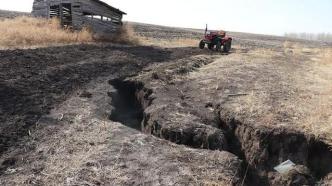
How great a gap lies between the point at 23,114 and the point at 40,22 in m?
14.6

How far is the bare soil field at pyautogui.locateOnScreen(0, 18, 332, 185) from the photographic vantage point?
5430mm

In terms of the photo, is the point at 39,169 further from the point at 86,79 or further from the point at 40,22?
the point at 40,22

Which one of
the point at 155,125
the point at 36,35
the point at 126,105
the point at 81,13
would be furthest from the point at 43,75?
the point at 81,13

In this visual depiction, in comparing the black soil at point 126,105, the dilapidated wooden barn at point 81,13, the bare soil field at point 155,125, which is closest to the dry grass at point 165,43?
the dilapidated wooden barn at point 81,13

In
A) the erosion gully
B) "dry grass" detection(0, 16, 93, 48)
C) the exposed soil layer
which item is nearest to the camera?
the exposed soil layer

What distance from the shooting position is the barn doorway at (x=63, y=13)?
73.8 feet

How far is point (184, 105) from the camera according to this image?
28.4 feet

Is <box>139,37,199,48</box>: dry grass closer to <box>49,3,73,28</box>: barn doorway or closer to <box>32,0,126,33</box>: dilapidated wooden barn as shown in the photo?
<box>32,0,126,33</box>: dilapidated wooden barn

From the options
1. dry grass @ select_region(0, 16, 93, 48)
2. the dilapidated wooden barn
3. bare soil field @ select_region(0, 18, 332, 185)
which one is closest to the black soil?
bare soil field @ select_region(0, 18, 332, 185)

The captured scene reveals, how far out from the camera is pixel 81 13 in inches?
878

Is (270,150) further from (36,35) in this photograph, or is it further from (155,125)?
(36,35)

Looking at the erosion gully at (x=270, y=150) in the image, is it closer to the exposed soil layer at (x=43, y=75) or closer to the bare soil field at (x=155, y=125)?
the bare soil field at (x=155, y=125)

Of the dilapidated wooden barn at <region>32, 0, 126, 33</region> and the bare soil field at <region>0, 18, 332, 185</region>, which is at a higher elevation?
the dilapidated wooden barn at <region>32, 0, 126, 33</region>

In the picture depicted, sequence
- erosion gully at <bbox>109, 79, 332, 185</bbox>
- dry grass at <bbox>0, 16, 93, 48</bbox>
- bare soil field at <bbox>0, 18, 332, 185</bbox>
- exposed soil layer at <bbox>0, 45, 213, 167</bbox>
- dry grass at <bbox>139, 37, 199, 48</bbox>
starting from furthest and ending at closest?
dry grass at <bbox>139, 37, 199, 48</bbox> → dry grass at <bbox>0, 16, 93, 48</bbox> → erosion gully at <bbox>109, 79, 332, 185</bbox> → exposed soil layer at <bbox>0, 45, 213, 167</bbox> → bare soil field at <bbox>0, 18, 332, 185</bbox>
